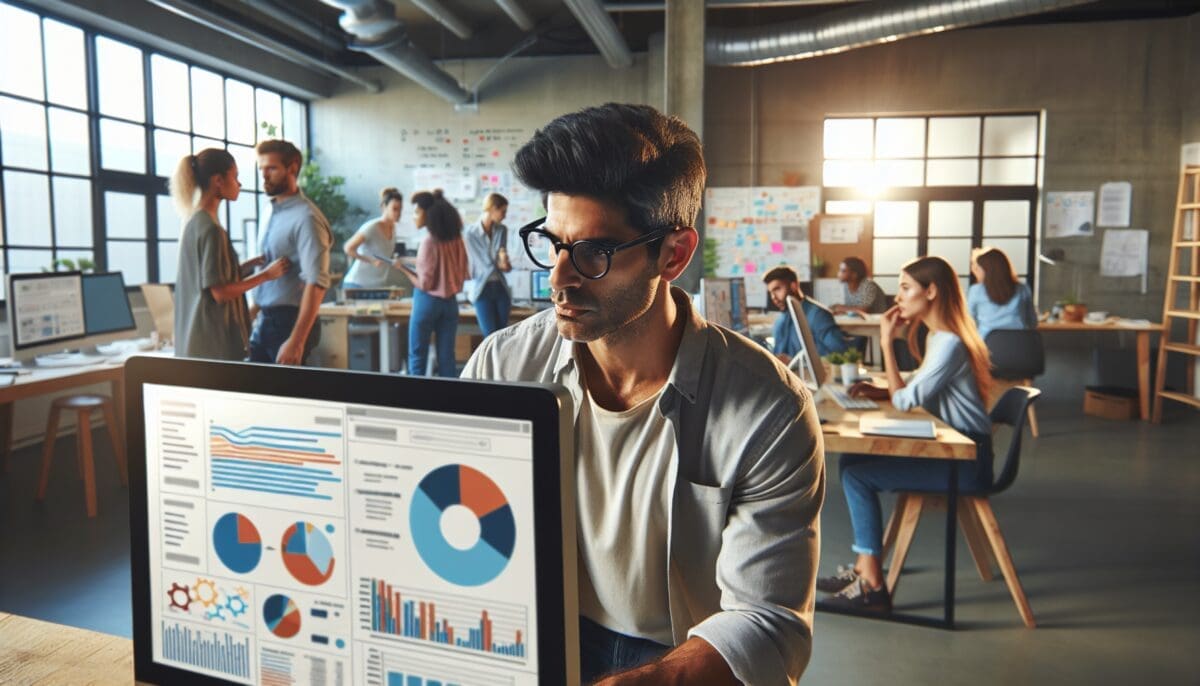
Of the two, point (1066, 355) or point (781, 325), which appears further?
point (1066, 355)

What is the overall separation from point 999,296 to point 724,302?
2886 mm

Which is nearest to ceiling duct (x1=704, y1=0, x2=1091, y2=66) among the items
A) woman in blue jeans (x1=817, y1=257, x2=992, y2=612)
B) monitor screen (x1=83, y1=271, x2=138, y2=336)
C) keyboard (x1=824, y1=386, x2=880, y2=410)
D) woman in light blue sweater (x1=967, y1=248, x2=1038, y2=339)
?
woman in light blue sweater (x1=967, y1=248, x2=1038, y2=339)

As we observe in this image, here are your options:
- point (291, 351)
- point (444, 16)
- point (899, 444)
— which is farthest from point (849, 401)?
point (444, 16)

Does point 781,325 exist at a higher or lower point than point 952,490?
higher

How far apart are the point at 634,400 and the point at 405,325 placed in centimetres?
694

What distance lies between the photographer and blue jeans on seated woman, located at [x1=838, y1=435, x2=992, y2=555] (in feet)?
9.75

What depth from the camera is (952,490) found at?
2910 millimetres

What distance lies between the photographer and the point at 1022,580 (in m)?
3.38

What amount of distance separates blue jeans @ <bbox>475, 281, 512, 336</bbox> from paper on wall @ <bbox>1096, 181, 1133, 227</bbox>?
5.58 metres

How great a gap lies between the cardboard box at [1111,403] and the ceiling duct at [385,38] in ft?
20.8

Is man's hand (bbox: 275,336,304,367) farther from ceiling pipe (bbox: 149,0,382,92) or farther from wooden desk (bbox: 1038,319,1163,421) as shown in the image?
wooden desk (bbox: 1038,319,1163,421)

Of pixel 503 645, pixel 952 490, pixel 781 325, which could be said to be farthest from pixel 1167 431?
pixel 503 645

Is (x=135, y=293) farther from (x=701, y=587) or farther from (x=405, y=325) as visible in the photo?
(x=701, y=587)

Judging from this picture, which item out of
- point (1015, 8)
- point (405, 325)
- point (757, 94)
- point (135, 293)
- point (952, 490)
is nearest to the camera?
point (952, 490)
